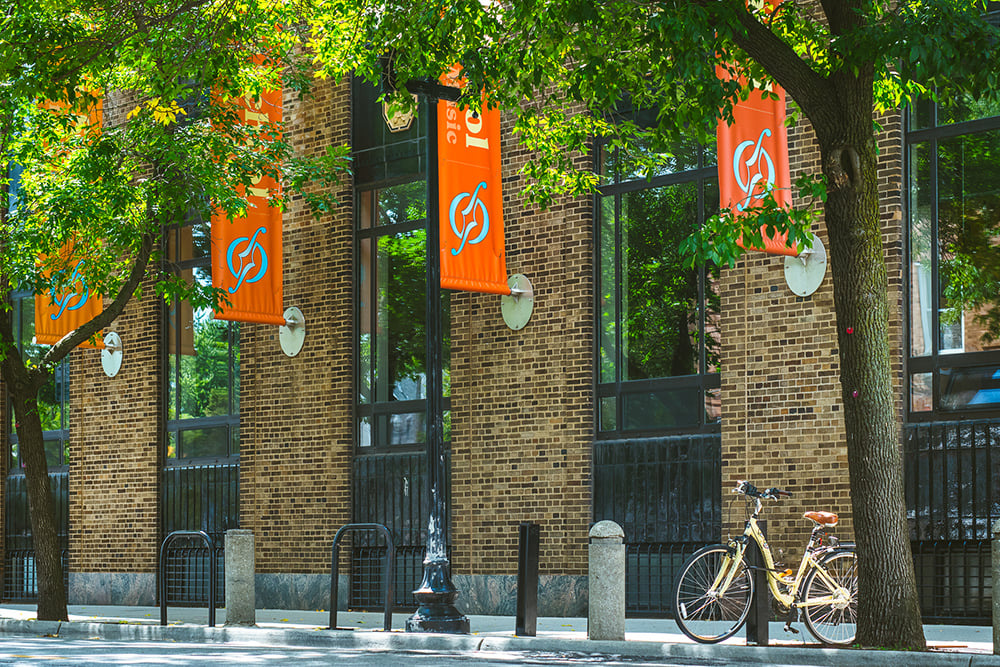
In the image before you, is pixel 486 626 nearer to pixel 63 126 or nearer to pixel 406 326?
pixel 406 326

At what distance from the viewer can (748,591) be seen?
33.3ft

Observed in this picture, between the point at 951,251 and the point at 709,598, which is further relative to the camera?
the point at 951,251

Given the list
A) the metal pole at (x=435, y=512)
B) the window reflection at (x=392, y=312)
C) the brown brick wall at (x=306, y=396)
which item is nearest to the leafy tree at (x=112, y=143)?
the window reflection at (x=392, y=312)

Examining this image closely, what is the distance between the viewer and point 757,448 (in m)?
13.0

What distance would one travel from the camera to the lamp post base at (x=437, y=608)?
11406 millimetres

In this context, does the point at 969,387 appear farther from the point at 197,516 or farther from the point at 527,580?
the point at 197,516

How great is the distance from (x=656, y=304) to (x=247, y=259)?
18.0 feet

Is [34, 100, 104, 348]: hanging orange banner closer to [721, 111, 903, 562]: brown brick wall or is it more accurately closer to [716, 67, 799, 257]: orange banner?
[721, 111, 903, 562]: brown brick wall

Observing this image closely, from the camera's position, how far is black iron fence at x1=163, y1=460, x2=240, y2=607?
18625mm

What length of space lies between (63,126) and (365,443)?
5.44 meters

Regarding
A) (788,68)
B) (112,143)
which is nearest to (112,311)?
(112,143)

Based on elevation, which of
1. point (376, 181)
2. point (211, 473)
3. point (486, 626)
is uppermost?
point (376, 181)

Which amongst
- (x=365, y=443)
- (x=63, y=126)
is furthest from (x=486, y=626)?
(x=63, y=126)

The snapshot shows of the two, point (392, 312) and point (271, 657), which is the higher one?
point (392, 312)
